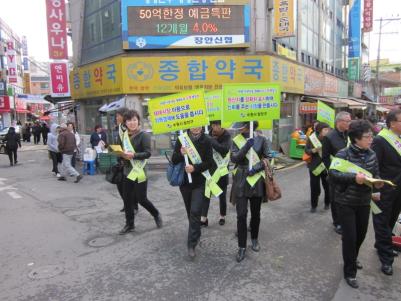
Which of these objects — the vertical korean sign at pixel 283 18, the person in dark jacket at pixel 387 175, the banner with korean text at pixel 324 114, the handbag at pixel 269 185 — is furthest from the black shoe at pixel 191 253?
the vertical korean sign at pixel 283 18

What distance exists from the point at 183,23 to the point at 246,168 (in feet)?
30.7

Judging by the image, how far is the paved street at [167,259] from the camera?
12.0 ft

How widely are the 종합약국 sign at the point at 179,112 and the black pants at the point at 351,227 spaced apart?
1.96 meters

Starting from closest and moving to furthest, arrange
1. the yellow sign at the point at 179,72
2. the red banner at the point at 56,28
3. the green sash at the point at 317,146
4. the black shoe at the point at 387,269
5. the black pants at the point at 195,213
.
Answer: the black shoe at the point at 387,269 < the black pants at the point at 195,213 < the green sash at the point at 317,146 < the yellow sign at the point at 179,72 < the red banner at the point at 56,28

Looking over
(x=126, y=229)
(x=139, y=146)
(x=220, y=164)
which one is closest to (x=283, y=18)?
(x=220, y=164)

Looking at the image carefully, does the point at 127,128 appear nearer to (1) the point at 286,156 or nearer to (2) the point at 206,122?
(2) the point at 206,122

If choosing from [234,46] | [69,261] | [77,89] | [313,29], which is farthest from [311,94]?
[69,261]

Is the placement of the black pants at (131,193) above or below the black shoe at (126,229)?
above

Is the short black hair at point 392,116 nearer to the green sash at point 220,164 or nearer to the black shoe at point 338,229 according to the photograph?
the black shoe at point 338,229

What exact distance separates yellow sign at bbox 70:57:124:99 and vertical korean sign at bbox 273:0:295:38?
6366 mm

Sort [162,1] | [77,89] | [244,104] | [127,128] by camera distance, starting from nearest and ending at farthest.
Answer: [244,104] < [127,128] < [162,1] < [77,89]

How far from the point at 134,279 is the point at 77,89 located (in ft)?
44.6

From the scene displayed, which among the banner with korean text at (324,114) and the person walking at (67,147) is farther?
the person walking at (67,147)

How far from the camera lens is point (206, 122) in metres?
4.49
